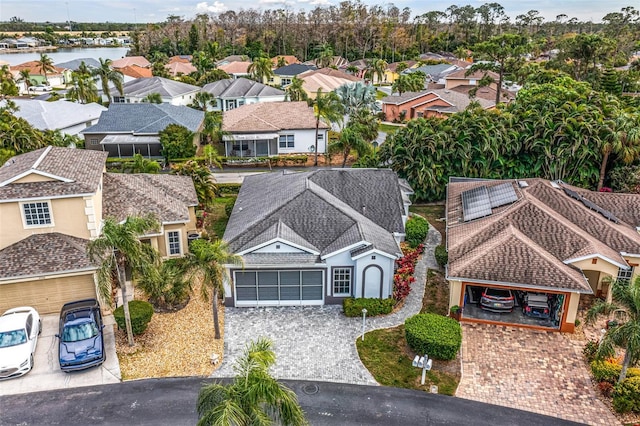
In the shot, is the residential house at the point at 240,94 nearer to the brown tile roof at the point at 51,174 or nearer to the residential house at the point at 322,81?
the residential house at the point at 322,81

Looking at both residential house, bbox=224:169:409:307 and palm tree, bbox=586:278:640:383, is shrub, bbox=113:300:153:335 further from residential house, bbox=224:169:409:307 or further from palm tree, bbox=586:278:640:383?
palm tree, bbox=586:278:640:383

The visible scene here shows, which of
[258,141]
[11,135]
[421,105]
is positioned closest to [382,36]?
[421,105]

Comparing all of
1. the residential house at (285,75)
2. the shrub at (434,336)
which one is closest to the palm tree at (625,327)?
the shrub at (434,336)

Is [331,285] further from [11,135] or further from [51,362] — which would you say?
[11,135]

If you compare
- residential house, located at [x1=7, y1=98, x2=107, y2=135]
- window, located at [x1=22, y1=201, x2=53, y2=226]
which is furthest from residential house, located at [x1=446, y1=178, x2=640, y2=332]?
residential house, located at [x1=7, y1=98, x2=107, y2=135]

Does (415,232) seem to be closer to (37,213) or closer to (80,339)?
(80,339)
